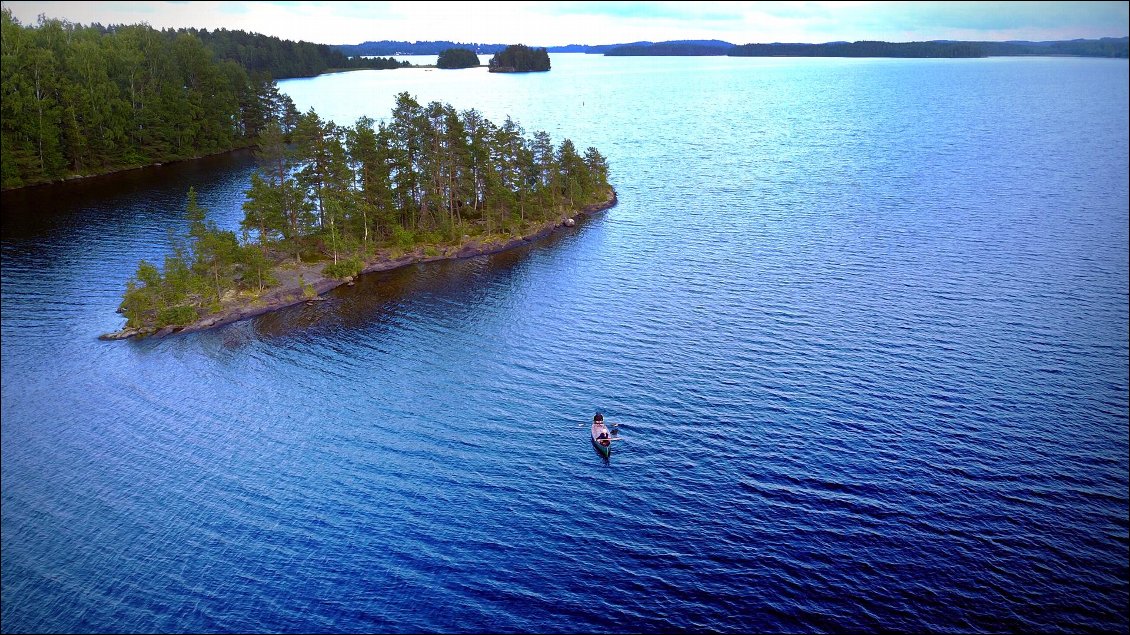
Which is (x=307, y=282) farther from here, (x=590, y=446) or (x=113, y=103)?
(x=113, y=103)

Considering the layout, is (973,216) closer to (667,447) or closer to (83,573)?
(667,447)

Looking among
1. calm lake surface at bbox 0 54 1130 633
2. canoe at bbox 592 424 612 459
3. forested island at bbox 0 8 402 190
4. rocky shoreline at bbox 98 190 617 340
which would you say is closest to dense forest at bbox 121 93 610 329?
rocky shoreline at bbox 98 190 617 340

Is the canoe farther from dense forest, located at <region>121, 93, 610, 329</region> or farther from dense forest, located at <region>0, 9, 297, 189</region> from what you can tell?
dense forest, located at <region>0, 9, 297, 189</region>

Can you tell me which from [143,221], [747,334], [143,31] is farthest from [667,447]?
[143,31]

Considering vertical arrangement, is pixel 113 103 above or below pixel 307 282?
above

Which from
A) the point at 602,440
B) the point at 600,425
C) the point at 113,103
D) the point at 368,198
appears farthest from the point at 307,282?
the point at 113,103
